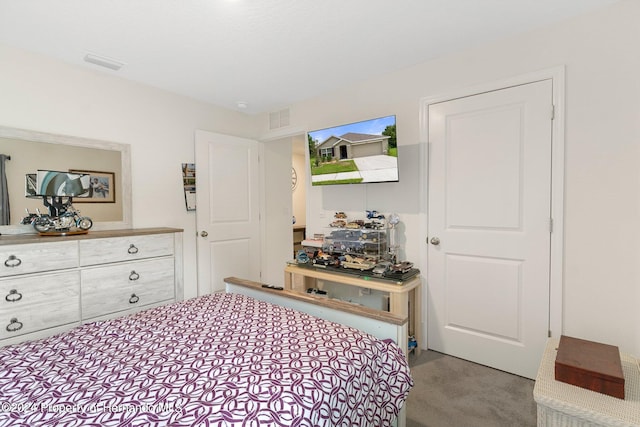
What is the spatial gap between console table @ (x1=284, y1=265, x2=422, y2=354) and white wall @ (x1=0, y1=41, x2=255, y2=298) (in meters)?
1.25

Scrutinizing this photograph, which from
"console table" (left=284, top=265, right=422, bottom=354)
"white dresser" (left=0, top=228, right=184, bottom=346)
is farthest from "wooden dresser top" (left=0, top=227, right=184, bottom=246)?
"console table" (left=284, top=265, right=422, bottom=354)

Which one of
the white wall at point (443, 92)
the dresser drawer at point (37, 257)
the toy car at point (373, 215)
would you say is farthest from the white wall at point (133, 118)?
the toy car at point (373, 215)

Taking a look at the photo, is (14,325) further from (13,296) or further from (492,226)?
(492,226)

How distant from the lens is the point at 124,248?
240 centimetres

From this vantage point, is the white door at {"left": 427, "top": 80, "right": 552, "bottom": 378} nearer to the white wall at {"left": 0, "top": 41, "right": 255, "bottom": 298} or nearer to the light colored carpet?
the light colored carpet

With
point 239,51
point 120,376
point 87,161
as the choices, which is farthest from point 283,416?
point 87,161

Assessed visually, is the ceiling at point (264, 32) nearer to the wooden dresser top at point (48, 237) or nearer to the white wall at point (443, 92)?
the white wall at point (443, 92)

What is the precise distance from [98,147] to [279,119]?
5.91ft

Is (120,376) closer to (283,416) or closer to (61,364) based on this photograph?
(61,364)

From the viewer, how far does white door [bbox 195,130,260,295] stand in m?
3.34

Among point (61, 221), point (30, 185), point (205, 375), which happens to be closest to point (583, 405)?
point (205, 375)

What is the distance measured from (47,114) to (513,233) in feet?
11.7

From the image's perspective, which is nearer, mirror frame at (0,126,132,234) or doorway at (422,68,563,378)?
doorway at (422,68,563,378)

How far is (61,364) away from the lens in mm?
1079
